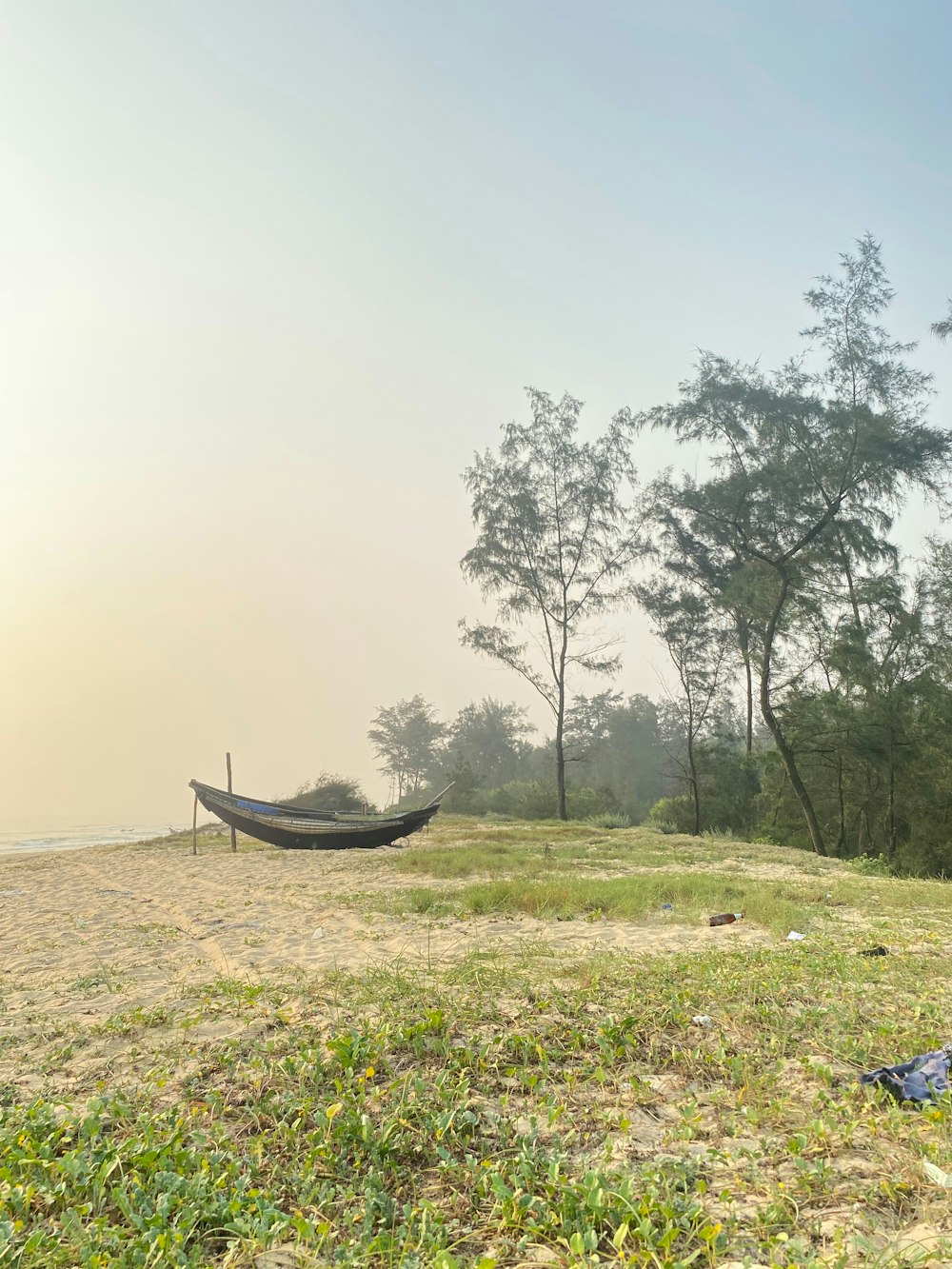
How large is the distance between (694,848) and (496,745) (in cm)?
3926

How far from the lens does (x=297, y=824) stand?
17.5 meters

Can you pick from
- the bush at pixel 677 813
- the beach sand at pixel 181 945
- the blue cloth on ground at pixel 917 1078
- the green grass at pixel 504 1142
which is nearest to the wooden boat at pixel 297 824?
the beach sand at pixel 181 945

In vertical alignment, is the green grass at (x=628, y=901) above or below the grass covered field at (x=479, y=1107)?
below

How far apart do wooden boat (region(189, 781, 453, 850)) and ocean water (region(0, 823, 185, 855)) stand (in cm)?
872

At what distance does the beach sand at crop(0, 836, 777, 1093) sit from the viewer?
420 cm

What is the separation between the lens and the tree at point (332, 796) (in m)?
34.3

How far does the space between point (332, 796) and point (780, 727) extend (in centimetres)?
2219

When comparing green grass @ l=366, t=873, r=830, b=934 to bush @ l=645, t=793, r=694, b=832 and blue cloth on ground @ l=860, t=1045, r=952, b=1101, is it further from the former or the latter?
bush @ l=645, t=793, r=694, b=832

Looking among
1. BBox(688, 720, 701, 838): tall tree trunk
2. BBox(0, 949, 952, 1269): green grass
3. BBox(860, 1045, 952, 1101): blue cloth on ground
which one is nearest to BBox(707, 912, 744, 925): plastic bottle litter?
BBox(0, 949, 952, 1269): green grass

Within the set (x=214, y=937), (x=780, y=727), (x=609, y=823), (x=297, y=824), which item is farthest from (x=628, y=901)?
(x=609, y=823)

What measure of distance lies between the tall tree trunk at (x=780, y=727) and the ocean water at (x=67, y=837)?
20.9 metres

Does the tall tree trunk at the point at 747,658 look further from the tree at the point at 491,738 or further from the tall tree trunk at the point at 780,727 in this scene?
the tree at the point at 491,738

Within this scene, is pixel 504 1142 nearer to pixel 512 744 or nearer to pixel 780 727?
pixel 780 727

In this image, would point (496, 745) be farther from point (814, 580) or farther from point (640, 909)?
point (640, 909)
